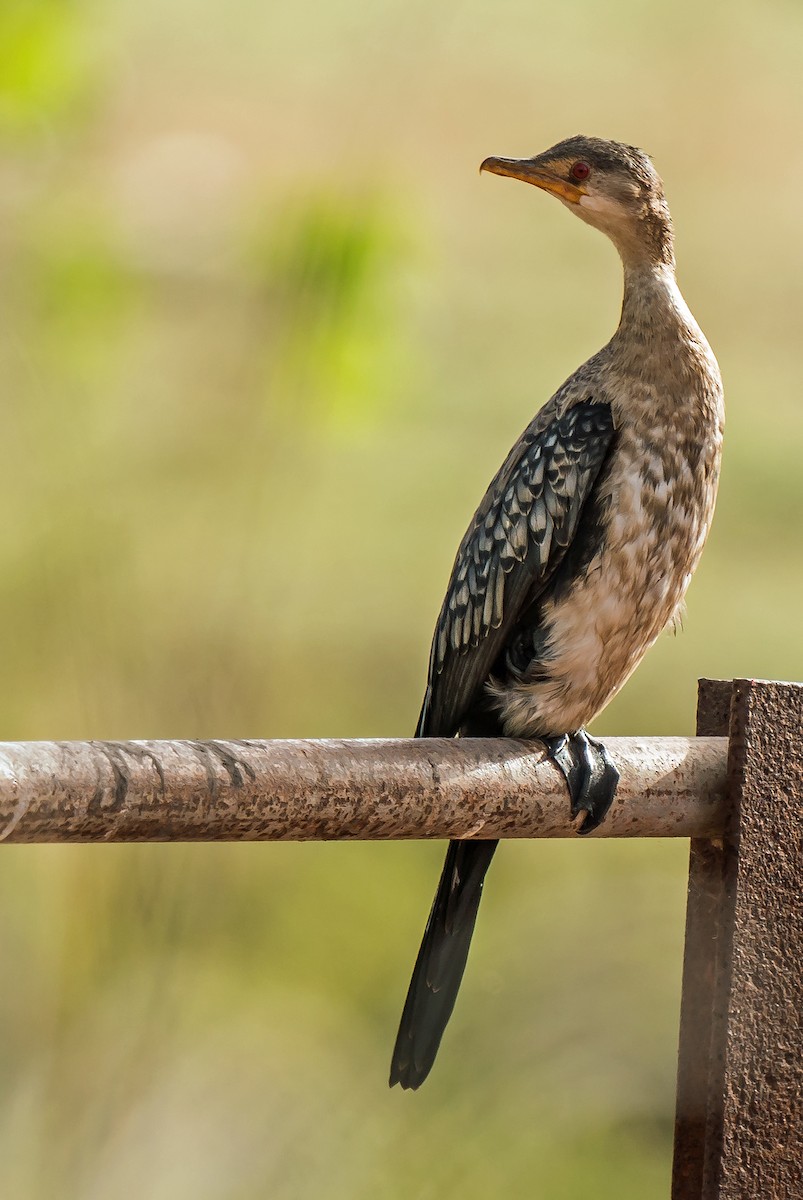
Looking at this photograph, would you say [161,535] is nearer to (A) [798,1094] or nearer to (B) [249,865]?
(B) [249,865]

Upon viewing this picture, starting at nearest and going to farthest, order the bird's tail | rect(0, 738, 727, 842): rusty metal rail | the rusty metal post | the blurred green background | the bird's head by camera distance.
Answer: rect(0, 738, 727, 842): rusty metal rail, the rusty metal post, the bird's tail, the bird's head, the blurred green background

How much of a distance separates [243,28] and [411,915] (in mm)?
2378

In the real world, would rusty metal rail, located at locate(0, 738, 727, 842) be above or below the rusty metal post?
above

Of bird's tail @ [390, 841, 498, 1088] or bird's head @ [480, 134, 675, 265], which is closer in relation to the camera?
bird's tail @ [390, 841, 498, 1088]

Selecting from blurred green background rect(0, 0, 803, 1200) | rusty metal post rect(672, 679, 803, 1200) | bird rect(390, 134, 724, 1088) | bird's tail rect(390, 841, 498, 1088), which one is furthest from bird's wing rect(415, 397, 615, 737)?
blurred green background rect(0, 0, 803, 1200)

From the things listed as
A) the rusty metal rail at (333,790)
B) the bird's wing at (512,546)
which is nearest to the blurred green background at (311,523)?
the bird's wing at (512,546)

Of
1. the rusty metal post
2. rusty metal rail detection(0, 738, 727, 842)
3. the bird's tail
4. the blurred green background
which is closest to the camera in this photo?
rusty metal rail detection(0, 738, 727, 842)

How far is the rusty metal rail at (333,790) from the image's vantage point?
738mm

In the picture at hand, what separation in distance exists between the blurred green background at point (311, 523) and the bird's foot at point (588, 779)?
0.98 m

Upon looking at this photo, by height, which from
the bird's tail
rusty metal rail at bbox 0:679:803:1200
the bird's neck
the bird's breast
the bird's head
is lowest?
the bird's tail

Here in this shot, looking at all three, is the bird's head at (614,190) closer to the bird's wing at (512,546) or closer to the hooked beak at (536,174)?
the hooked beak at (536,174)

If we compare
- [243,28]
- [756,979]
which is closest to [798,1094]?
[756,979]

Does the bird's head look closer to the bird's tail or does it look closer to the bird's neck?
the bird's neck

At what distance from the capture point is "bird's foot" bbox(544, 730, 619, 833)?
39.1 inches
